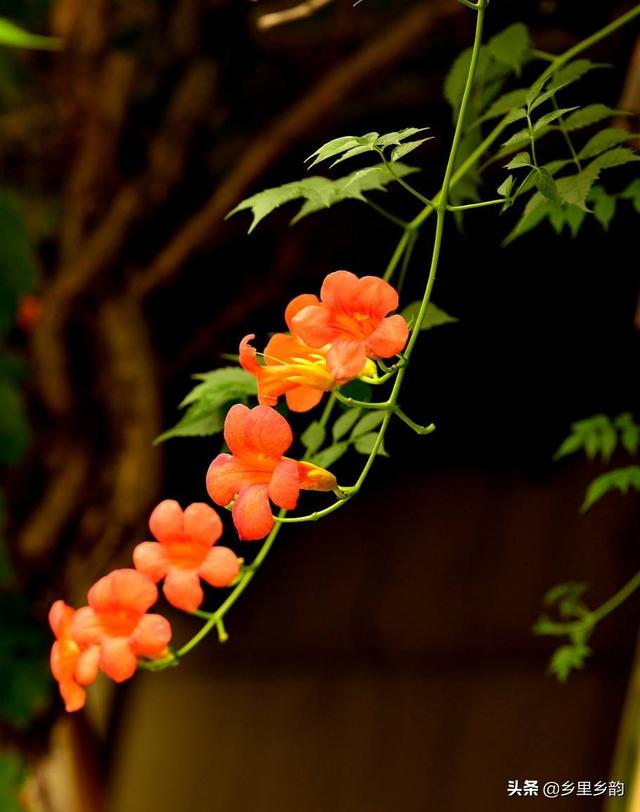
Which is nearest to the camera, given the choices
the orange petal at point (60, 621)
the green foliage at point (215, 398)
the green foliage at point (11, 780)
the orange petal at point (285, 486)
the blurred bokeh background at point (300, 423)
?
the orange petal at point (285, 486)

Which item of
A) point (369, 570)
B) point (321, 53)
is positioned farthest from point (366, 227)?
point (369, 570)

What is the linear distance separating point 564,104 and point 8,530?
1319 mm

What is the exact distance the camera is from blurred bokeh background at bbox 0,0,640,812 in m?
1.49

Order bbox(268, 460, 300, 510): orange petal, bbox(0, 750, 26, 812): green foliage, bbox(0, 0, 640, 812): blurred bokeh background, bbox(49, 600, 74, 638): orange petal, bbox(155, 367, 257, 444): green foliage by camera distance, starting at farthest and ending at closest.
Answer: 1. bbox(0, 750, 26, 812): green foliage
2. bbox(0, 0, 640, 812): blurred bokeh background
3. bbox(155, 367, 257, 444): green foliage
4. bbox(49, 600, 74, 638): orange petal
5. bbox(268, 460, 300, 510): orange petal

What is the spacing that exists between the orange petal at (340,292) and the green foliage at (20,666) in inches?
54.4

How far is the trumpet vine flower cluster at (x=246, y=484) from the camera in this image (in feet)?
1.83

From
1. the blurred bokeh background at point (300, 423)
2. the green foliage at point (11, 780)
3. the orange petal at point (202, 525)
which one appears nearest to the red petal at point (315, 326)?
the orange petal at point (202, 525)

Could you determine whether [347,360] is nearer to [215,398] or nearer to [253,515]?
[253,515]

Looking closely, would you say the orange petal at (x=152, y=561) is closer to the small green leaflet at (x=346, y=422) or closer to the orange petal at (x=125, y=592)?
the orange petal at (x=125, y=592)

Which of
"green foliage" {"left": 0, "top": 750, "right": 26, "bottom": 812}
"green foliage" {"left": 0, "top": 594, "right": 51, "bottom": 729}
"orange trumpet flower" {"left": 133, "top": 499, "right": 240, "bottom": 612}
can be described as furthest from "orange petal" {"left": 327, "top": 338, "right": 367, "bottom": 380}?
"green foliage" {"left": 0, "top": 750, "right": 26, "bottom": 812}

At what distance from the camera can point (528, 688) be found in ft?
5.22

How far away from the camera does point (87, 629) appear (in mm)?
640

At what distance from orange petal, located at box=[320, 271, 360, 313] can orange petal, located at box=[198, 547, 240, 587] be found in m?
0.18

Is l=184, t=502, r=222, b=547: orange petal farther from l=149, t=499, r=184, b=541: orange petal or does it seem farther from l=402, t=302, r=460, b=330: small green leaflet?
l=402, t=302, r=460, b=330: small green leaflet
